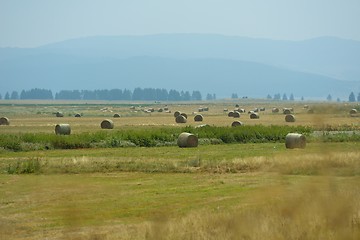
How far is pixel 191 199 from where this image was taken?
20938 mm

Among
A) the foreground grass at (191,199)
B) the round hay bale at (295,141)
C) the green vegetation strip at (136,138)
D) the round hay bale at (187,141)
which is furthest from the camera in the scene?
the green vegetation strip at (136,138)

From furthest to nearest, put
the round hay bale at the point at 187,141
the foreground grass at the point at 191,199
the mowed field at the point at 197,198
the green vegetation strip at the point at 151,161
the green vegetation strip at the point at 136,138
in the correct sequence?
the green vegetation strip at the point at 136,138 < the round hay bale at the point at 187,141 < the green vegetation strip at the point at 151,161 < the foreground grass at the point at 191,199 < the mowed field at the point at 197,198

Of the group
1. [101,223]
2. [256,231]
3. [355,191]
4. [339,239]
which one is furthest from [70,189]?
[355,191]

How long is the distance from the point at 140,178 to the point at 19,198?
737cm

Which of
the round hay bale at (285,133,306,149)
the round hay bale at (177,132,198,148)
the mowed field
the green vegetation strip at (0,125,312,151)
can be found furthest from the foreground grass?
the green vegetation strip at (0,125,312,151)

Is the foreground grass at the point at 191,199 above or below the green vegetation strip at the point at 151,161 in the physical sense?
above

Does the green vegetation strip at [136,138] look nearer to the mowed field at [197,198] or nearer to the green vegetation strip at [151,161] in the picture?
the green vegetation strip at [151,161]

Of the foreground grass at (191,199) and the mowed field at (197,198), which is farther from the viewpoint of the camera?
the foreground grass at (191,199)

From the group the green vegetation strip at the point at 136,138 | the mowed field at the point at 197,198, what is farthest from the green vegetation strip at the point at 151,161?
the green vegetation strip at the point at 136,138

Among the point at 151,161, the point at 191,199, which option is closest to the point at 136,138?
the point at 151,161

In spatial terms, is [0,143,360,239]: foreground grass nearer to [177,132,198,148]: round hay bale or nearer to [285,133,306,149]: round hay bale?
[285,133,306,149]: round hay bale

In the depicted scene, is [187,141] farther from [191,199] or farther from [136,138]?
[191,199]

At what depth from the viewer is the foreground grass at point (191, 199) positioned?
11.7m

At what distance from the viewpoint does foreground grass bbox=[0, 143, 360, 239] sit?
1172 cm
